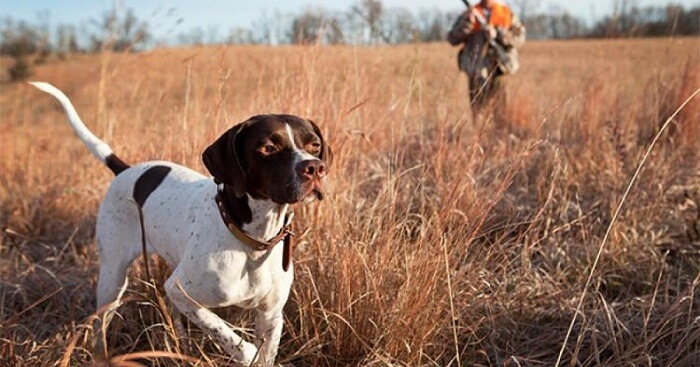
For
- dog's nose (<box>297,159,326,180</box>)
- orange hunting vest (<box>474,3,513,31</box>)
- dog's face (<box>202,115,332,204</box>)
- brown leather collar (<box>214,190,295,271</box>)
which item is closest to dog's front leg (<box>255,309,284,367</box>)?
brown leather collar (<box>214,190,295,271</box>)

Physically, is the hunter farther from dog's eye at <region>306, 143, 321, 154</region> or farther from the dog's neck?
the dog's neck

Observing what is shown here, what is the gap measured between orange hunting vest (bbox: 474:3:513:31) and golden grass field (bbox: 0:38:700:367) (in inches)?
34.6

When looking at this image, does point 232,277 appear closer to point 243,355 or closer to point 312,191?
point 243,355

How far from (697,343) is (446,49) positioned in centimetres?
548

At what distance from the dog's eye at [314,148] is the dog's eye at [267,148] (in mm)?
152

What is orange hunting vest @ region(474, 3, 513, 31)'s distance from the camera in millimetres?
6340

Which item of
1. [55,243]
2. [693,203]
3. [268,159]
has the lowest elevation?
[55,243]

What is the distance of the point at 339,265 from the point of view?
2.50 meters

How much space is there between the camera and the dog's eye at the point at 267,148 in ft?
7.06

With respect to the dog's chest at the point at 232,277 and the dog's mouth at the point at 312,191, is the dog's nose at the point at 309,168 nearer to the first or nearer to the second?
the dog's mouth at the point at 312,191

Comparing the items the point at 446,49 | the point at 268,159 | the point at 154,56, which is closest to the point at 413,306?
the point at 268,159

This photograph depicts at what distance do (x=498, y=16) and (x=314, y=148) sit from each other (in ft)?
15.4

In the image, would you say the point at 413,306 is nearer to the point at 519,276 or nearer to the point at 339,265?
the point at 339,265

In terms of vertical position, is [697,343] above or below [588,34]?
below
